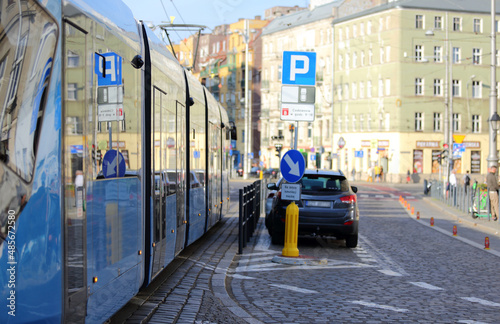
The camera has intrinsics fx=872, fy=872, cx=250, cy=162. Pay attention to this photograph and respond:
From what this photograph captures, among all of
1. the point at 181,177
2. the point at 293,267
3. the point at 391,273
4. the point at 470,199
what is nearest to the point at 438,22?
the point at 470,199

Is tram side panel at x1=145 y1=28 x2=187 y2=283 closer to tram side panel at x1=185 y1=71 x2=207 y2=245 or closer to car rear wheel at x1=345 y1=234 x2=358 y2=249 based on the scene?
tram side panel at x1=185 y1=71 x2=207 y2=245

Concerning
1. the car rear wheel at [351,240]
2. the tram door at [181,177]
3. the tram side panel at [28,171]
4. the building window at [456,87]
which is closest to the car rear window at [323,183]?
the car rear wheel at [351,240]

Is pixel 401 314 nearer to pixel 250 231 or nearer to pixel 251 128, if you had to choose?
pixel 250 231

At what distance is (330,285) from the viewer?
11797 millimetres

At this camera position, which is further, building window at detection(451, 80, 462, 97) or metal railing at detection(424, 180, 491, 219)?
building window at detection(451, 80, 462, 97)

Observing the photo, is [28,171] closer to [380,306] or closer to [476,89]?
[380,306]

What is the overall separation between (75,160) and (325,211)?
1155 cm

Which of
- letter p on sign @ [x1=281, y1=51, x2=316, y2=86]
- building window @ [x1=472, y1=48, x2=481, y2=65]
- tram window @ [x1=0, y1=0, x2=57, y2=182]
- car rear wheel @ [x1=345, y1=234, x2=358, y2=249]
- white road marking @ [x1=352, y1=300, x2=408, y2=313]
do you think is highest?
building window @ [x1=472, y1=48, x2=481, y2=65]

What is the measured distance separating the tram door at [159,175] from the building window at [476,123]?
76434 millimetres

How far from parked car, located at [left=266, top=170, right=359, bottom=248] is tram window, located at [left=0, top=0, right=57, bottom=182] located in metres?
12.0

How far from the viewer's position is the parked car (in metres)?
17.0

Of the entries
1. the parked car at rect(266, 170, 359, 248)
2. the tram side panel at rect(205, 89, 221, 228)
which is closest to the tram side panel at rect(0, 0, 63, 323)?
the parked car at rect(266, 170, 359, 248)

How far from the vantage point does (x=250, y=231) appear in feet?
61.9

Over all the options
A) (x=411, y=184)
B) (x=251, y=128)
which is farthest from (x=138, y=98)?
(x=251, y=128)
